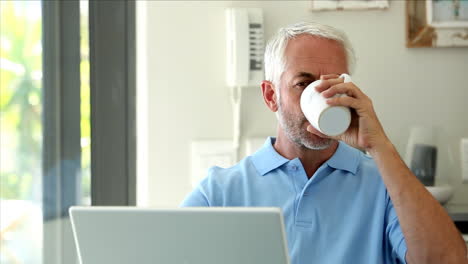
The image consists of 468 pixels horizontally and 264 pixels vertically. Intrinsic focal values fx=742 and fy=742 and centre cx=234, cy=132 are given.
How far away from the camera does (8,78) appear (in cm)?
189

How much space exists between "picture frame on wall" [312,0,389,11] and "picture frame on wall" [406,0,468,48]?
0.36 ft

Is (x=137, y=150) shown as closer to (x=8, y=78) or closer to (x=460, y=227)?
(x=8, y=78)

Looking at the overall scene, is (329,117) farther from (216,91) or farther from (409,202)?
(216,91)

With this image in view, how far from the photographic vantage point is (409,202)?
1.51m

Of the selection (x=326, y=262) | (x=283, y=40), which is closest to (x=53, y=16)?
(x=283, y=40)

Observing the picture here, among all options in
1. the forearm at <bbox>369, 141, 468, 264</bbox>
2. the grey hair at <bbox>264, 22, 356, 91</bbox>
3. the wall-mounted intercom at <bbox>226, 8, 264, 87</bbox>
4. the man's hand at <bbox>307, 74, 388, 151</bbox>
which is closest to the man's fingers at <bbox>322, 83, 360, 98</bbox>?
the man's hand at <bbox>307, 74, 388, 151</bbox>

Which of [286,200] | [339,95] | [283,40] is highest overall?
[283,40]

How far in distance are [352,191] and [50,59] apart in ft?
3.17

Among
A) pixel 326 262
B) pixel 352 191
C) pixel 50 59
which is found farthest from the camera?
pixel 50 59

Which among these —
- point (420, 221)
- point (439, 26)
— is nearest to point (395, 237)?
point (420, 221)

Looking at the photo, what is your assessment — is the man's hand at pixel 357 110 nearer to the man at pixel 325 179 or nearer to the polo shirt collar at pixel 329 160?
the man at pixel 325 179

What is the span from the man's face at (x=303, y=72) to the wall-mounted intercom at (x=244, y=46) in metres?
0.96

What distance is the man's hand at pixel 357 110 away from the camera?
1512mm

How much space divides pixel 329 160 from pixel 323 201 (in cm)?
11
